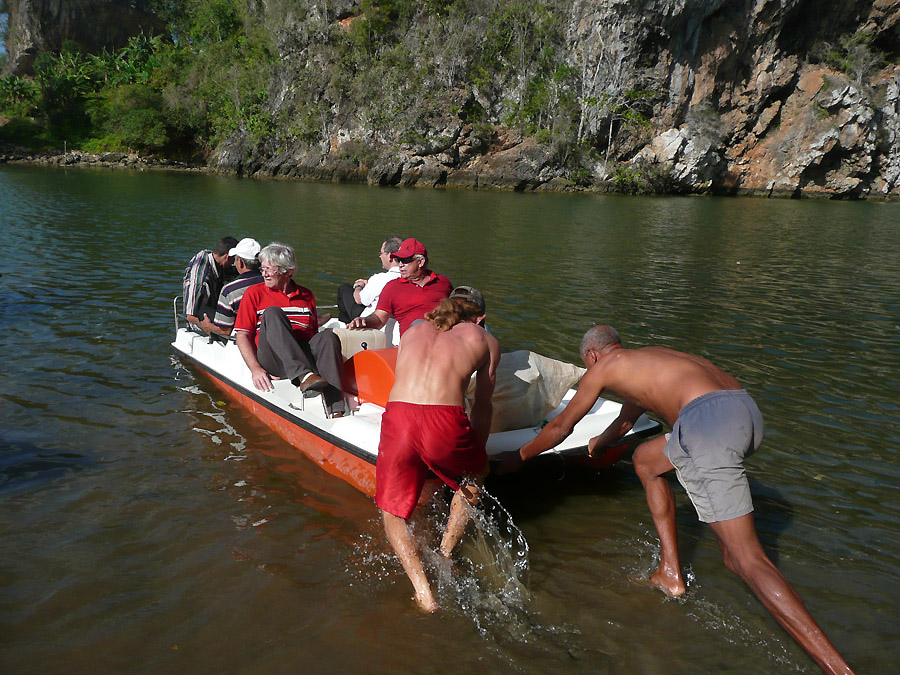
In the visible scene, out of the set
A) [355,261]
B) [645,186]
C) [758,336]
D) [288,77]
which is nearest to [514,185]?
[645,186]

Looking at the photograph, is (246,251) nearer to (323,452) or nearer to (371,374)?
(371,374)

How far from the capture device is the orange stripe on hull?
4.94 meters

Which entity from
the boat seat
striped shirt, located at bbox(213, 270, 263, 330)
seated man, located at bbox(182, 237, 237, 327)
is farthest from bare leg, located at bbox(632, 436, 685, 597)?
seated man, located at bbox(182, 237, 237, 327)

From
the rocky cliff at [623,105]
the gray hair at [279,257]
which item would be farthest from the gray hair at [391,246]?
the rocky cliff at [623,105]

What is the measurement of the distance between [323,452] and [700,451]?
3.09 meters

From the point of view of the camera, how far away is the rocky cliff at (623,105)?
48.6 meters

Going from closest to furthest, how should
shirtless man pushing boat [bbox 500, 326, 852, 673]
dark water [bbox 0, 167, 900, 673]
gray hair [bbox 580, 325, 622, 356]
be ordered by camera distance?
shirtless man pushing boat [bbox 500, 326, 852, 673] → dark water [bbox 0, 167, 900, 673] → gray hair [bbox 580, 325, 622, 356]

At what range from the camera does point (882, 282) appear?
47.2 ft

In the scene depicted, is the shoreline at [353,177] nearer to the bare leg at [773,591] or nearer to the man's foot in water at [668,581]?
the man's foot in water at [668,581]

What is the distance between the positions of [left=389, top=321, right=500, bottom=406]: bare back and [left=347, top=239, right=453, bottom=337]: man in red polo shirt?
1.93m

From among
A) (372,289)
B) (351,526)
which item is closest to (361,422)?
(351,526)

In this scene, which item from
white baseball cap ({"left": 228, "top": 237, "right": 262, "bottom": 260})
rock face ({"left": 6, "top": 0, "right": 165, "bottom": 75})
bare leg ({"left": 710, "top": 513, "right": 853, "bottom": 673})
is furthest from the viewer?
rock face ({"left": 6, "top": 0, "right": 165, "bottom": 75})

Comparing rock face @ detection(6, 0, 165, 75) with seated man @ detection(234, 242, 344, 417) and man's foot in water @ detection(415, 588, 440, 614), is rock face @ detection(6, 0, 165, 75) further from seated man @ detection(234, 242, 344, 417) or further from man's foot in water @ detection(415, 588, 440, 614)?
man's foot in water @ detection(415, 588, 440, 614)

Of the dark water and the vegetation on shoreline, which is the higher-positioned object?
the vegetation on shoreline
